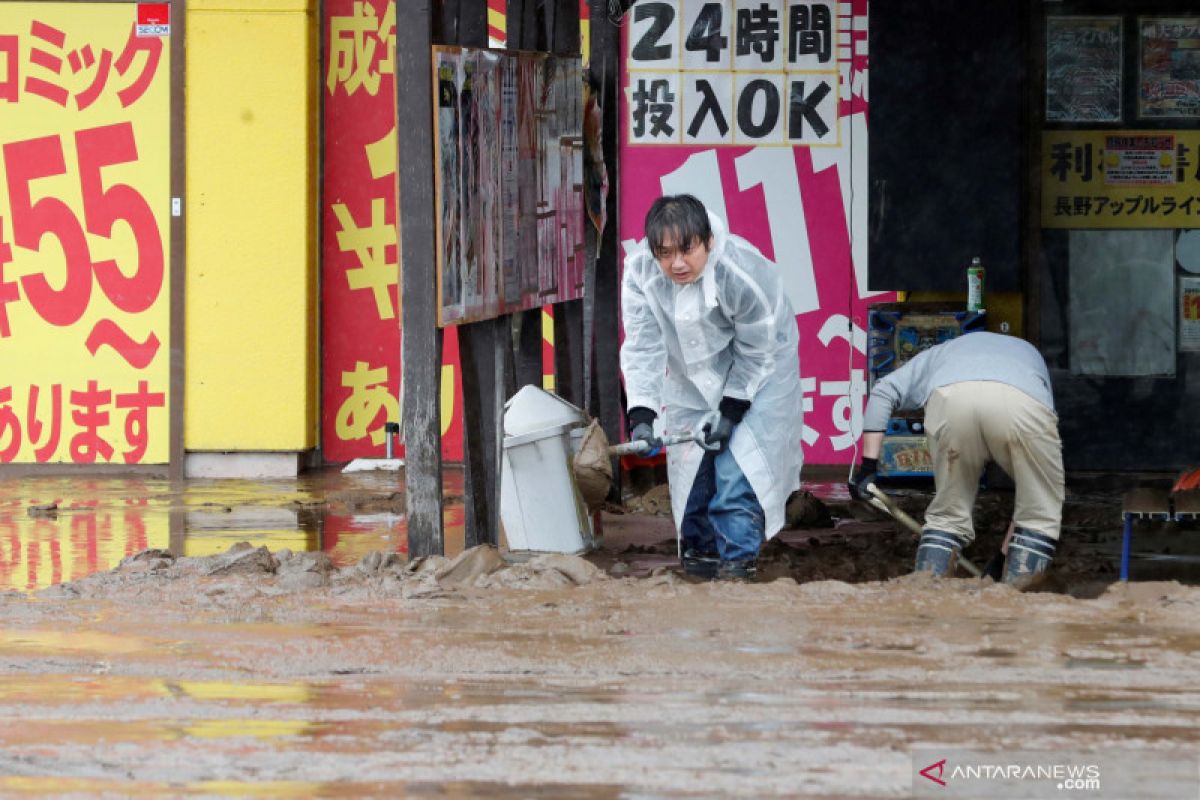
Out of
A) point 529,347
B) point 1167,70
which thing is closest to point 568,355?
point 529,347

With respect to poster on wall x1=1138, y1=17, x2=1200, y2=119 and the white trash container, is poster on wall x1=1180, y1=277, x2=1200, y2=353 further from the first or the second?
the white trash container

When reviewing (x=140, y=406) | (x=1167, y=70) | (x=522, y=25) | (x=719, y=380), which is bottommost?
(x=140, y=406)

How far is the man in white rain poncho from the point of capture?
704 centimetres

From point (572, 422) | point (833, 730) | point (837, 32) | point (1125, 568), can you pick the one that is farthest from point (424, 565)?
point (837, 32)

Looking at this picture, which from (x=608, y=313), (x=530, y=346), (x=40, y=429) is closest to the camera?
(x=530, y=346)

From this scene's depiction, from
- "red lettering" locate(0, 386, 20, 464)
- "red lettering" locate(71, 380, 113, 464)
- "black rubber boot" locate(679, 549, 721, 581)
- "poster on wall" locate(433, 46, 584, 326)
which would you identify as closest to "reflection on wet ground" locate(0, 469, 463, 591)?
"red lettering" locate(71, 380, 113, 464)

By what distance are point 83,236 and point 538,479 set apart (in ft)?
16.7

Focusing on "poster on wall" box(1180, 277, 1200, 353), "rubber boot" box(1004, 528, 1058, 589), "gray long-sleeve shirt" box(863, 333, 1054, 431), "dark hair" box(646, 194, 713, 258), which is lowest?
"rubber boot" box(1004, 528, 1058, 589)

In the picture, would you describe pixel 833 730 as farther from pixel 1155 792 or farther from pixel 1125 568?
pixel 1125 568

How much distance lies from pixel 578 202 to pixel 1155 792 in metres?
5.96

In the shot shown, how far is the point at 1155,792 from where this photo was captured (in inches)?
159

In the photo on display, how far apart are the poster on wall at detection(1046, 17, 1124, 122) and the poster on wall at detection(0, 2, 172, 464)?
19.4ft

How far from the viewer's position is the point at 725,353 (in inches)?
289

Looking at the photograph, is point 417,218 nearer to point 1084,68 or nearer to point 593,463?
point 593,463
